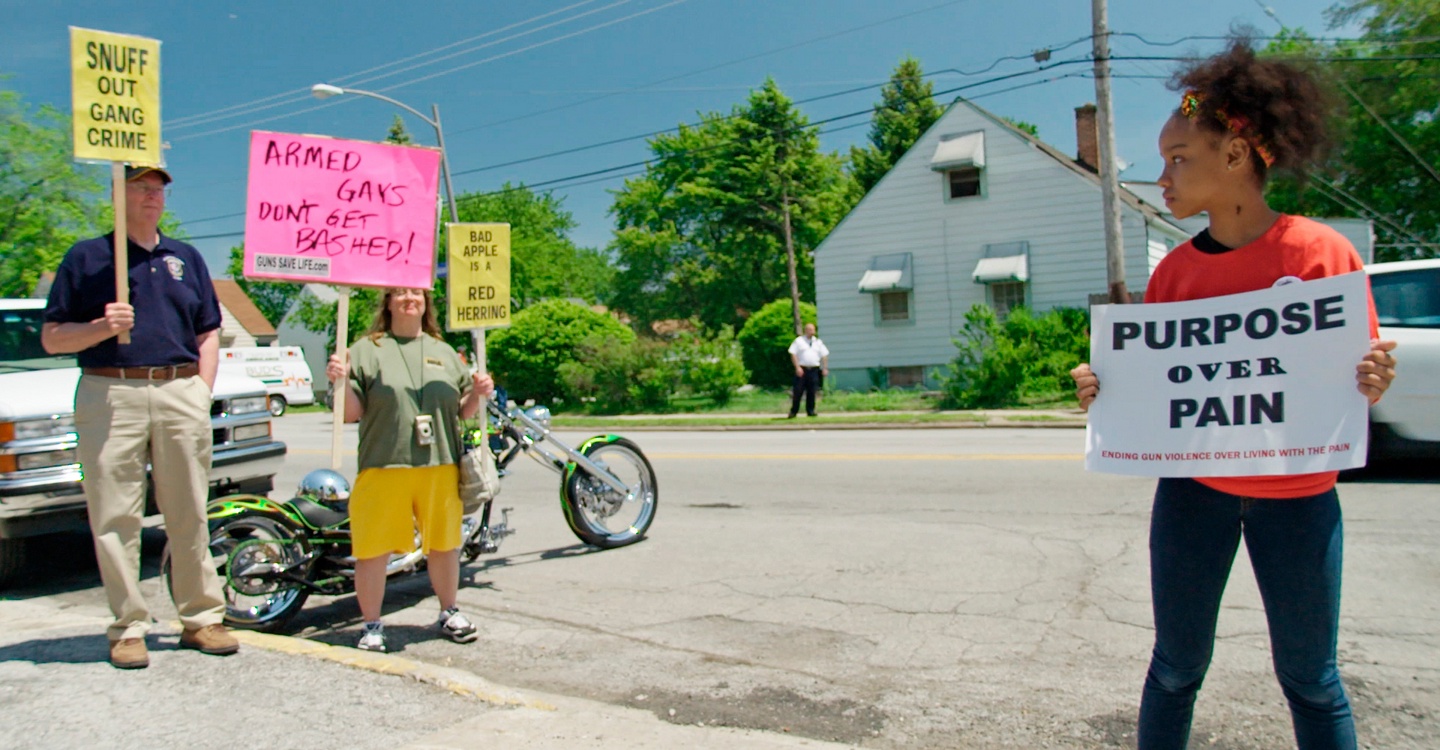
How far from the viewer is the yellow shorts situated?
17.1 ft

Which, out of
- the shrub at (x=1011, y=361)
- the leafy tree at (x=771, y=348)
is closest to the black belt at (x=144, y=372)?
the shrub at (x=1011, y=361)

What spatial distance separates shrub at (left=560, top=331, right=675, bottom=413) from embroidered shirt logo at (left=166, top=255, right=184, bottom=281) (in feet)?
67.9

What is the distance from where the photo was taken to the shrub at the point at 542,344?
94.2ft

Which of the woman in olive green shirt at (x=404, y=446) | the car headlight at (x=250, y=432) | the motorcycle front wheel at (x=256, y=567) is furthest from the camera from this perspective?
the car headlight at (x=250, y=432)

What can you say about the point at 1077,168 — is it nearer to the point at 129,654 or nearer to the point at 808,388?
the point at 808,388

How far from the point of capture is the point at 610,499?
7.69 metres

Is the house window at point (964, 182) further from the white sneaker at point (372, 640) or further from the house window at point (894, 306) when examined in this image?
the white sneaker at point (372, 640)

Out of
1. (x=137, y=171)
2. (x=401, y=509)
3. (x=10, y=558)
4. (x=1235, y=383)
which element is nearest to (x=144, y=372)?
(x=137, y=171)

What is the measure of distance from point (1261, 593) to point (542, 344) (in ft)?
87.9

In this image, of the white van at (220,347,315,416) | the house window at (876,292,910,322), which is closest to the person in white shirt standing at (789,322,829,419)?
the house window at (876,292,910,322)

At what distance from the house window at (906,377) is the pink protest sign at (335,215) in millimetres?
23373

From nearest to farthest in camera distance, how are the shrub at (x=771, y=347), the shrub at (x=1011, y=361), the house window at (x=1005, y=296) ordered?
the shrub at (x=1011, y=361), the house window at (x=1005, y=296), the shrub at (x=771, y=347)

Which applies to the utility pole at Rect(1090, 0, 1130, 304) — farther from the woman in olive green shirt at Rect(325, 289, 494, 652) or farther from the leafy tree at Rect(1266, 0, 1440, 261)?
the leafy tree at Rect(1266, 0, 1440, 261)

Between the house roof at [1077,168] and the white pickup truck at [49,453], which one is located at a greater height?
the house roof at [1077,168]
